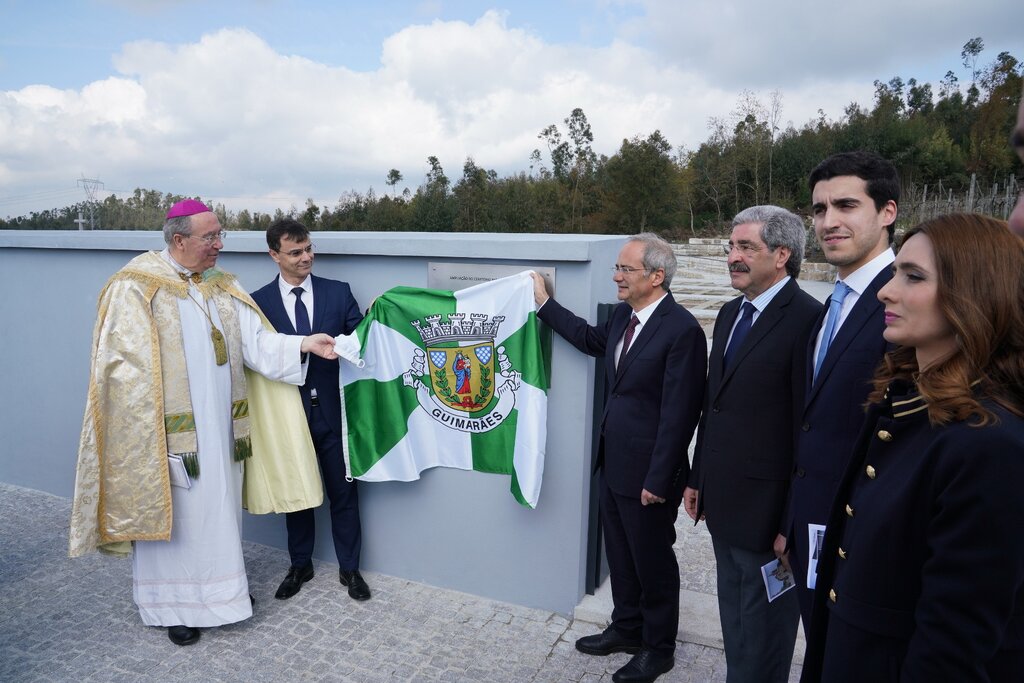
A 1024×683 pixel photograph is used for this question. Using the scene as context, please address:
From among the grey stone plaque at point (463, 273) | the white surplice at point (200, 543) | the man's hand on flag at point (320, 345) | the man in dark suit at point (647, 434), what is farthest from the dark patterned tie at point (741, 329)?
the white surplice at point (200, 543)

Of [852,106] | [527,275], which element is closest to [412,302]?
[527,275]

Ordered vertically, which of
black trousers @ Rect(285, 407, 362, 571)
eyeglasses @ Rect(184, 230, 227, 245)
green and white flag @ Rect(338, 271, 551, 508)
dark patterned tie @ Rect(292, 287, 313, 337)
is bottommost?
black trousers @ Rect(285, 407, 362, 571)

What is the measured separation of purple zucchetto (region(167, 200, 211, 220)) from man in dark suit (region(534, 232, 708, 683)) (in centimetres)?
215

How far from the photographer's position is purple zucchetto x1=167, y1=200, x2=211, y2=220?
12.5 ft

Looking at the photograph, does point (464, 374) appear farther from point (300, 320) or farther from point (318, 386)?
point (300, 320)

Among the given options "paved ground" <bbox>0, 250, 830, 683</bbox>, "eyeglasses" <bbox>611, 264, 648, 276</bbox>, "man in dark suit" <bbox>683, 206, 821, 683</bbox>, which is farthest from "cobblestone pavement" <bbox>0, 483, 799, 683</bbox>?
"eyeglasses" <bbox>611, 264, 648, 276</bbox>

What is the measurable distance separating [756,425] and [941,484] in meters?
1.26

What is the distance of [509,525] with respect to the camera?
13.6 ft

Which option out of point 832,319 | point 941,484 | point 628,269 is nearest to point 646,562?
point 628,269

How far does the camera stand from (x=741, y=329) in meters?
3.01

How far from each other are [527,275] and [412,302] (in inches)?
27.9

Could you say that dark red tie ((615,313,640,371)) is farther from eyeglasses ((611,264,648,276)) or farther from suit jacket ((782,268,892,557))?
suit jacket ((782,268,892,557))

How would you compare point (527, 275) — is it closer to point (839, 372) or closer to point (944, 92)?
point (839, 372)

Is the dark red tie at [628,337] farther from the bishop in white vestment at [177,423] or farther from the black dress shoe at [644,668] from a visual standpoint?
the bishop in white vestment at [177,423]
